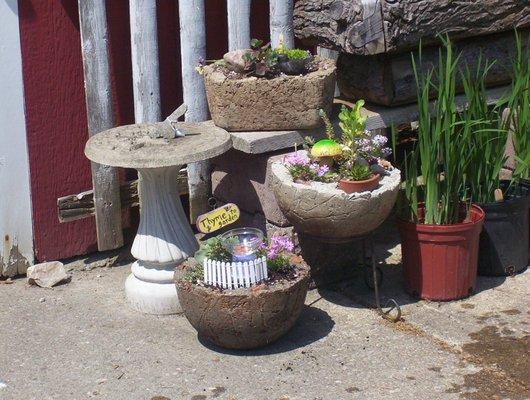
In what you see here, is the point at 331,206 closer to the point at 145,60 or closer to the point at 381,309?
the point at 381,309

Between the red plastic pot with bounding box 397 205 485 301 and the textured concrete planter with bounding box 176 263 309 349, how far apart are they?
0.74 meters

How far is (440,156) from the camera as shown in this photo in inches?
204

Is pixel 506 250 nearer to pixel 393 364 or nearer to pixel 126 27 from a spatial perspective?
pixel 393 364

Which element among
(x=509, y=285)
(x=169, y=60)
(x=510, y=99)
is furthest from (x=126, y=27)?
(x=509, y=285)

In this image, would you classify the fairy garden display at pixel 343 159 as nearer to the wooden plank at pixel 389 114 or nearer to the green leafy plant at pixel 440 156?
the green leafy plant at pixel 440 156

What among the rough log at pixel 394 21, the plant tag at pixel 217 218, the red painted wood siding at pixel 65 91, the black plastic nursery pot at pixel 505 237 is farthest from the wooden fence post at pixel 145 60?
the black plastic nursery pot at pixel 505 237

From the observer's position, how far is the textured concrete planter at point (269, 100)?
16.8 feet

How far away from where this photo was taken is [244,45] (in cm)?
565

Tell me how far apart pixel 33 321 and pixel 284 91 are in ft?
5.57

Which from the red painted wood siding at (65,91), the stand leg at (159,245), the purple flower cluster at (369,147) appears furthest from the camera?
the red painted wood siding at (65,91)

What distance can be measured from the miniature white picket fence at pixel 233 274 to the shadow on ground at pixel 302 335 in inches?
13.3

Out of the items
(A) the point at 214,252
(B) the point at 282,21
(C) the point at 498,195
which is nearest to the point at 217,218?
(A) the point at 214,252

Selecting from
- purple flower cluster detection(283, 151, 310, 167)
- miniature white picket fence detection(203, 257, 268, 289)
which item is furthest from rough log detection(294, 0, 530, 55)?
miniature white picket fence detection(203, 257, 268, 289)

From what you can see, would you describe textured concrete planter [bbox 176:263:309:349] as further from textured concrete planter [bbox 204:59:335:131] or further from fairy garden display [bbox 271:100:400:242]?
textured concrete planter [bbox 204:59:335:131]
